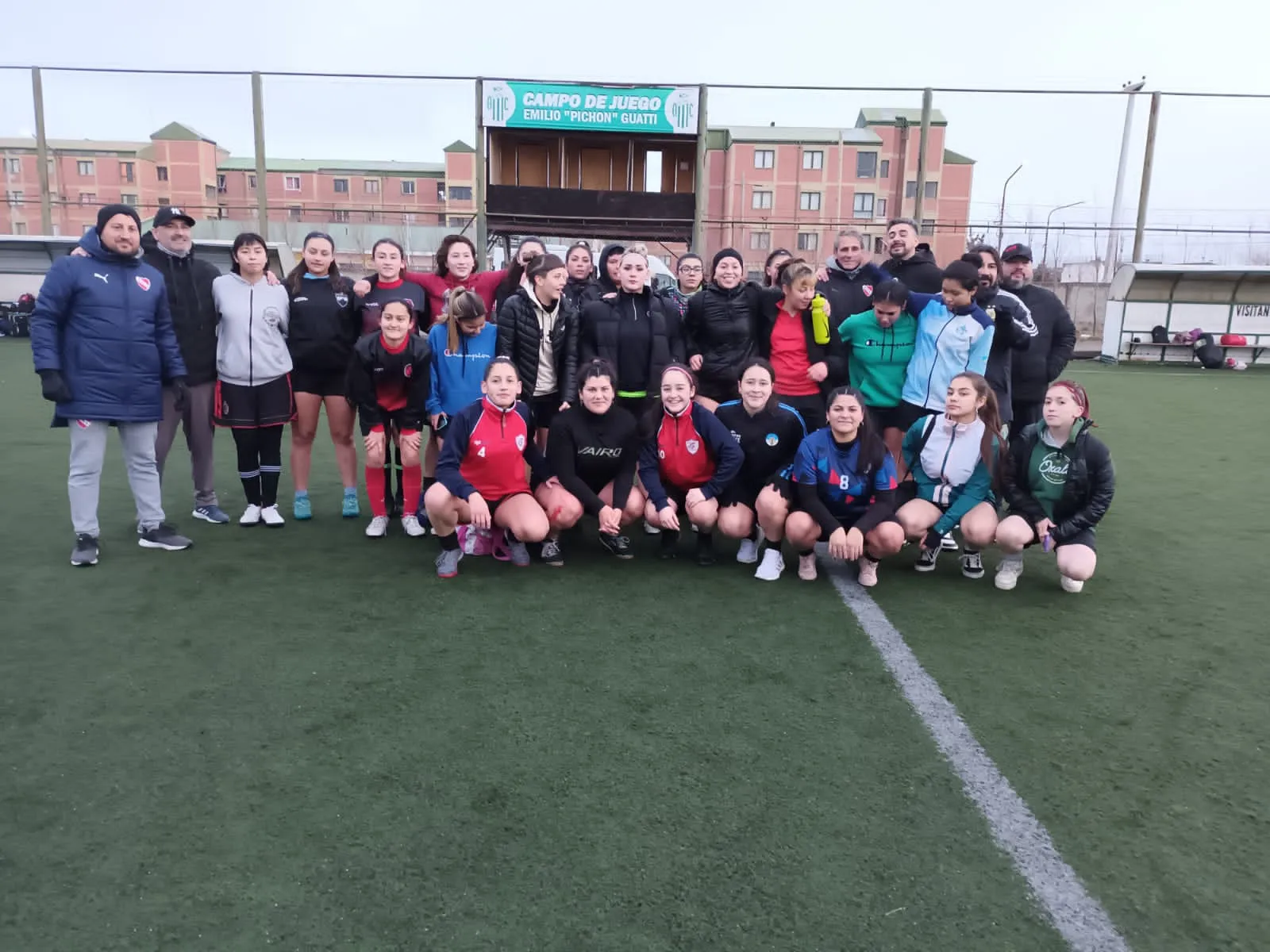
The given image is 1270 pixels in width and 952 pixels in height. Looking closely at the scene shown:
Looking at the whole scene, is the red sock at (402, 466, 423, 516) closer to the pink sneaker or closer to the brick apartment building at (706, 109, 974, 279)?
the pink sneaker

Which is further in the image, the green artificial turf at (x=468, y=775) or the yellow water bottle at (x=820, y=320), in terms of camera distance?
the yellow water bottle at (x=820, y=320)

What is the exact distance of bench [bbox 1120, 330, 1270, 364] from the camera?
17172mm

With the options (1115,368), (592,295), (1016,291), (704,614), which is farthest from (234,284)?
(1115,368)

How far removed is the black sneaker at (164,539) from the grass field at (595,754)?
4.6 inches

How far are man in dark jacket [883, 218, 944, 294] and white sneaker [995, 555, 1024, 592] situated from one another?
63.2 inches

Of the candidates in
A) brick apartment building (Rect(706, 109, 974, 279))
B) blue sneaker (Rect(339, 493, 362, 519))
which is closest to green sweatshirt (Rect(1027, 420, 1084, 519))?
blue sneaker (Rect(339, 493, 362, 519))

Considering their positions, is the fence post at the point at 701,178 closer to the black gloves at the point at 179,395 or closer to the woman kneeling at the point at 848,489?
the black gloves at the point at 179,395

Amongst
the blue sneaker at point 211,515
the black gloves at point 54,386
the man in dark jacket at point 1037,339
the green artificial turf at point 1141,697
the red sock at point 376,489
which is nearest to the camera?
the green artificial turf at point 1141,697

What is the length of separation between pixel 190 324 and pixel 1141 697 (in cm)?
493

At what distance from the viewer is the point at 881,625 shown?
3957mm

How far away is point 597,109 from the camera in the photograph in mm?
17656

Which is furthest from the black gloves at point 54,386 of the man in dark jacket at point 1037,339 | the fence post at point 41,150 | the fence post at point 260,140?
the fence post at point 41,150

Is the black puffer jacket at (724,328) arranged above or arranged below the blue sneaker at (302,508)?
above

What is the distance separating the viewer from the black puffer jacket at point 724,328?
17.3 feet
